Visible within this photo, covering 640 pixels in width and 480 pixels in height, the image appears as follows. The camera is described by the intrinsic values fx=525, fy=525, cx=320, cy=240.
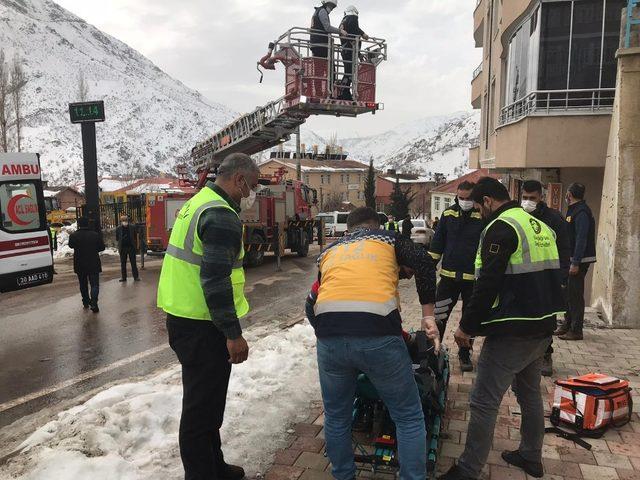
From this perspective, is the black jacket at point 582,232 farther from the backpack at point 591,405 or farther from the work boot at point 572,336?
the backpack at point 591,405

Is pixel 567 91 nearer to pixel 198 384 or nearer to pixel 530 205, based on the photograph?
pixel 530 205

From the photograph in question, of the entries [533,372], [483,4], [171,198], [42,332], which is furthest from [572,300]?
[483,4]

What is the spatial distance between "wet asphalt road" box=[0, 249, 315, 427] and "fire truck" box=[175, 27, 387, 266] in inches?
104

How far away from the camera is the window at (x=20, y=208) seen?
27.9 ft

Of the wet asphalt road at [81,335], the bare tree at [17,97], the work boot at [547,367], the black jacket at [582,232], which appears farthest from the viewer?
the bare tree at [17,97]

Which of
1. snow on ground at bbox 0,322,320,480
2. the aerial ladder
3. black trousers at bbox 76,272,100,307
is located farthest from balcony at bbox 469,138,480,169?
snow on ground at bbox 0,322,320,480

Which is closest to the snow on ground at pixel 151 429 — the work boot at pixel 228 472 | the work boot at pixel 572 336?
the work boot at pixel 228 472

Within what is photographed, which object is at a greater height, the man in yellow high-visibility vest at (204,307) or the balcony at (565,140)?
the balcony at (565,140)

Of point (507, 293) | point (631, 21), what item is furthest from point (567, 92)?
point (507, 293)

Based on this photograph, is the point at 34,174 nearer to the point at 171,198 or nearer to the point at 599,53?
the point at 171,198

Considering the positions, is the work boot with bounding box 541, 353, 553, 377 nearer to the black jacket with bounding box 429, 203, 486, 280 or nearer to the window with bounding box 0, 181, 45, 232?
the black jacket with bounding box 429, 203, 486, 280

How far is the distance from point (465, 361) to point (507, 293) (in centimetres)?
236

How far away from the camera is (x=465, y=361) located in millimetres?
5359

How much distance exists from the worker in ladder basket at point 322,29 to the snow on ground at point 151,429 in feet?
27.9
